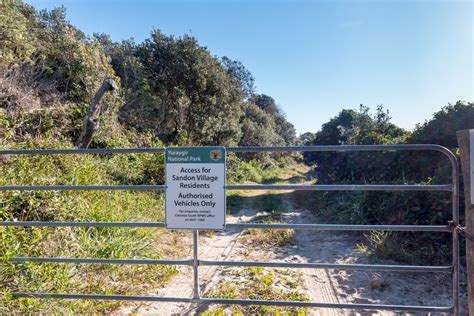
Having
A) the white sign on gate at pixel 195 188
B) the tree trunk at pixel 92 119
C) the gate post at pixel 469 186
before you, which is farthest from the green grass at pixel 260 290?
the tree trunk at pixel 92 119

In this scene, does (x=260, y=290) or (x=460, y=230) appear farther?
(x=260, y=290)

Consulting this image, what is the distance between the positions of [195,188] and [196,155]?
26 centimetres

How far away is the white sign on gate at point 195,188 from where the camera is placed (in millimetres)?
1992

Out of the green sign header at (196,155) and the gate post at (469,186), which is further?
the green sign header at (196,155)

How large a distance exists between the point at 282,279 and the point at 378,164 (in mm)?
5619

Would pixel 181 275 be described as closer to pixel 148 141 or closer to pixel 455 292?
pixel 455 292

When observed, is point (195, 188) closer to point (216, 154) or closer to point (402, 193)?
point (216, 154)

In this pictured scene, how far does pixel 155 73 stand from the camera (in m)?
12.1

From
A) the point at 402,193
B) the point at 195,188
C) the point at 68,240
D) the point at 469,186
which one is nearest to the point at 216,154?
the point at 195,188

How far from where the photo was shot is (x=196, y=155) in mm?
2004

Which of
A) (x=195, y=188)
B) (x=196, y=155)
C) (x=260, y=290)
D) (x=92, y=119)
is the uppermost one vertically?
(x=92, y=119)

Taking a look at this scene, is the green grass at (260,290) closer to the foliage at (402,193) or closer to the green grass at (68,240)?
the green grass at (68,240)

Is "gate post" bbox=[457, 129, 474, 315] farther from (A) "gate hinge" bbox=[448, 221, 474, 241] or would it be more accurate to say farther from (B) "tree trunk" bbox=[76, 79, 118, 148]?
(B) "tree trunk" bbox=[76, 79, 118, 148]

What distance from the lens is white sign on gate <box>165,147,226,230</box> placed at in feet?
6.54
